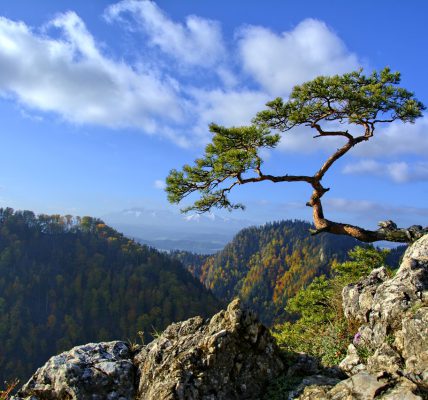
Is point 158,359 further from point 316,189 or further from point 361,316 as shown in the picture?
point 316,189

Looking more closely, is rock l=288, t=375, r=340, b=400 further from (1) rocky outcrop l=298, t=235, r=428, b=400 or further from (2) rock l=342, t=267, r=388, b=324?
(2) rock l=342, t=267, r=388, b=324

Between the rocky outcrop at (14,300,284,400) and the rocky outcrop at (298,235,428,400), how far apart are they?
1.39 m

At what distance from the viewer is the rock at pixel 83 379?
861 centimetres

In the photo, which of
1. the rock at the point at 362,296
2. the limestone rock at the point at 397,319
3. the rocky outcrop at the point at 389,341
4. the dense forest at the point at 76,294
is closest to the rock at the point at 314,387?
the rocky outcrop at the point at 389,341

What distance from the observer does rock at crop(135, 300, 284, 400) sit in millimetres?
8023

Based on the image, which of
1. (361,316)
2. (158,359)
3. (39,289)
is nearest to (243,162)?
(361,316)

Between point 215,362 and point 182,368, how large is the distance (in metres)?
0.69

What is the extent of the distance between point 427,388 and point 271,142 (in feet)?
29.3

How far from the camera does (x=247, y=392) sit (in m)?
8.26

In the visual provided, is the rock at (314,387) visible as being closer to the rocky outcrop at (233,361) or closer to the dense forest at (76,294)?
the rocky outcrop at (233,361)

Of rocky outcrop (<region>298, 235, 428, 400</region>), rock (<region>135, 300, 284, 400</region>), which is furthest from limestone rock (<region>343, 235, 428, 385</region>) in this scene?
rock (<region>135, 300, 284, 400</region>)

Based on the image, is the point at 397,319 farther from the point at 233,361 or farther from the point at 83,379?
the point at 83,379

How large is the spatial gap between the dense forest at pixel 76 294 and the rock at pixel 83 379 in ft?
419

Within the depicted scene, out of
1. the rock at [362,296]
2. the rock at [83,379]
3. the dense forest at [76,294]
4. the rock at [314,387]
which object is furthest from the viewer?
the dense forest at [76,294]
